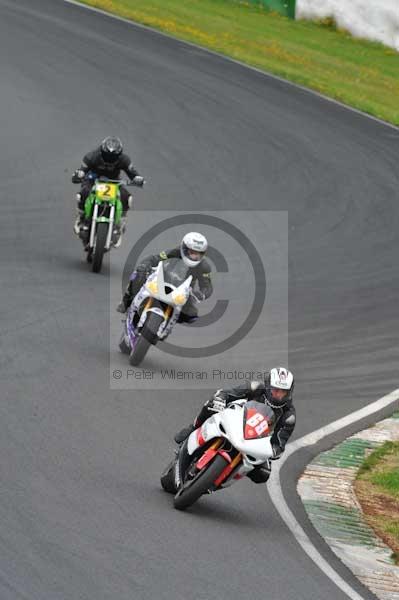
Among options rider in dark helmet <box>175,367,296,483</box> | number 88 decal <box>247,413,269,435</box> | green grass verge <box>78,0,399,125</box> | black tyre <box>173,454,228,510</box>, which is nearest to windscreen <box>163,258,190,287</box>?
rider in dark helmet <box>175,367,296,483</box>

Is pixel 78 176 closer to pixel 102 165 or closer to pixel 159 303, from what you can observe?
pixel 102 165

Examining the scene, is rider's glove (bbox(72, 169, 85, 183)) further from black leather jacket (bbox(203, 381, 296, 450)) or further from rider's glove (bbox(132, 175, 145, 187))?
black leather jacket (bbox(203, 381, 296, 450))

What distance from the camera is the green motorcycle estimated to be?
17281mm

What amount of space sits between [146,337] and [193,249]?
1085 mm

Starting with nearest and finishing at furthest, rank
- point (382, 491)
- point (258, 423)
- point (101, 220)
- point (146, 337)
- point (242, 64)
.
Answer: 1. point (258, 423)
2. point (382, 491)
3. point (146, 337)
4. point (101, 220)
5. point (242, 64)

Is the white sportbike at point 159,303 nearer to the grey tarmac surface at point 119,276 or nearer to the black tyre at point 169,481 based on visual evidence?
the grey tarmac surface at point 119,276

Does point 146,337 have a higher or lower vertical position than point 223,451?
lower

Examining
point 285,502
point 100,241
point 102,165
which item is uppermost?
point 102,165

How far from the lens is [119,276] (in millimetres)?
17609

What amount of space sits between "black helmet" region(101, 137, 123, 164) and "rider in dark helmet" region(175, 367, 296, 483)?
309 inches

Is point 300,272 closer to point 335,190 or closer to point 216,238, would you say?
point 216,238

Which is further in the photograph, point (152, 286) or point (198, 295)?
point (198, 295)

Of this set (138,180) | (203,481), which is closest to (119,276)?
(138,180)

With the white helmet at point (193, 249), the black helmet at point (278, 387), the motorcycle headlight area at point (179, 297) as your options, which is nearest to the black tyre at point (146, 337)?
the motorcycle headlight area at point (179, 297)
